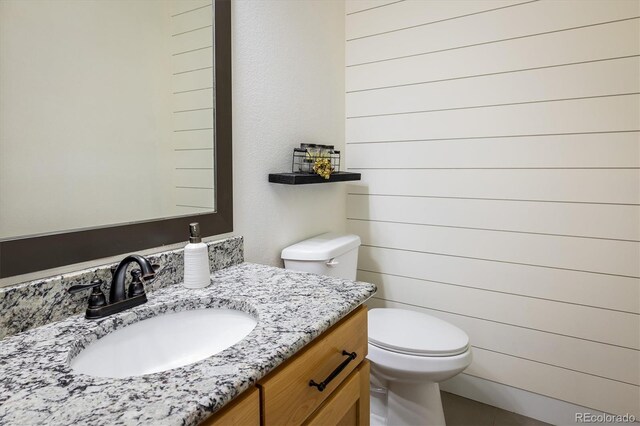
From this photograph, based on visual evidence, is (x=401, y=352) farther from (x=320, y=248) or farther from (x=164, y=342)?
(x=164, y=342)

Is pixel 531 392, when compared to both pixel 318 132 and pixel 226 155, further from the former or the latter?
pixel 226 155

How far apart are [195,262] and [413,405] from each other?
1079 mm

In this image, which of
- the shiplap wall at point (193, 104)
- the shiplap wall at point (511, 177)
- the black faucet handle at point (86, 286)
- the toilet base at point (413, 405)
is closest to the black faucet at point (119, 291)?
the black faucet handle at point (86, 286)

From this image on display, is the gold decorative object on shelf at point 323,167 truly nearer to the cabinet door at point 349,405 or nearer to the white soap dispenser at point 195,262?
the white soap dispenser at point 195,262

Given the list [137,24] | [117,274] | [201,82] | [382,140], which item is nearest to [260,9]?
[201,82]

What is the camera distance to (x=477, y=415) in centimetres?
184

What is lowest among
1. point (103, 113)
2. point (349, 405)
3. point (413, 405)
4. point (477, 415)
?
point (477, 415)

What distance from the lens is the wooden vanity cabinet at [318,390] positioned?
68cm

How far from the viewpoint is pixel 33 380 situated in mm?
637

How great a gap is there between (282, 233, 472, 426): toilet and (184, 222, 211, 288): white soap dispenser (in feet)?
1.73

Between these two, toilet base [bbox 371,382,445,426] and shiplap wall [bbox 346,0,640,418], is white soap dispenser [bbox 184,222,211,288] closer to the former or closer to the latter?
toilet base [bbox 371,382,445,426]

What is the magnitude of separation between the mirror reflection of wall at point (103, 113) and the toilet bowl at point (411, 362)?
34.0 inches

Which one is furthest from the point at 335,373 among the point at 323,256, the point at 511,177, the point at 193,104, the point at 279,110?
the point at 511,177

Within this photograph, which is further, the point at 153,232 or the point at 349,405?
the point at 153,232
